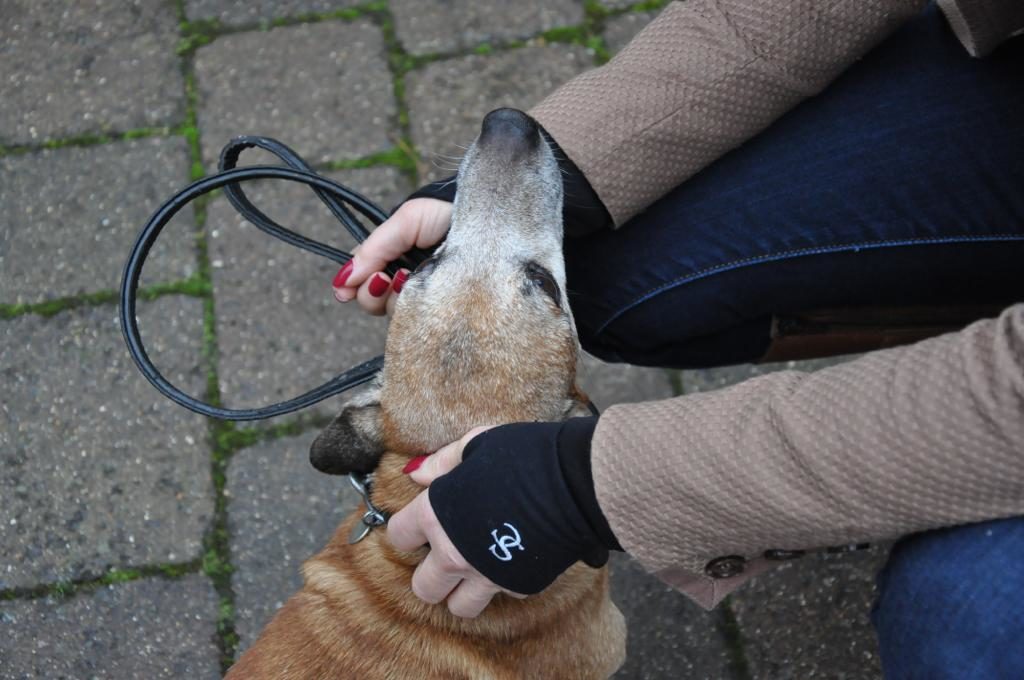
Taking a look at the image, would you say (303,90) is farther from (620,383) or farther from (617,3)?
(620,383)

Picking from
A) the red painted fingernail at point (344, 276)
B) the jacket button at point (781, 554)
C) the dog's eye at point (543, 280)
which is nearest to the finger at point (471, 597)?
the jacket button at point (781, 554)

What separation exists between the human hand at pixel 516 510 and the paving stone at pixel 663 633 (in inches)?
43.4

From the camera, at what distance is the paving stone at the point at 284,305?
3348 millimetres

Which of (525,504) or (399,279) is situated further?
(399,279)

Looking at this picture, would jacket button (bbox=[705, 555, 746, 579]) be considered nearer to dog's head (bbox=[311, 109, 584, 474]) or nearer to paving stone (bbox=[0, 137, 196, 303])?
dog's head (bbox=[311, 109, 584, 474])

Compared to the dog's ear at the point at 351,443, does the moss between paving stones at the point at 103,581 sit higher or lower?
lower

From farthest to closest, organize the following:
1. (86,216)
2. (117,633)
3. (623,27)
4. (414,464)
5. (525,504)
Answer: (623,27)
(86,216)
(117,633)
(414,464)
(525,504)

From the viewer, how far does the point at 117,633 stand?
9.89 feet

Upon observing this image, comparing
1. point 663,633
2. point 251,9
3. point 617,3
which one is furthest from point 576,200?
point 251,9

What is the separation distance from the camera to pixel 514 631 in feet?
7.54

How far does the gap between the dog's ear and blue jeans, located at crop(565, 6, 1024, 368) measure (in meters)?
0.64

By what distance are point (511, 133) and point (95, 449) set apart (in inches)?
67.7

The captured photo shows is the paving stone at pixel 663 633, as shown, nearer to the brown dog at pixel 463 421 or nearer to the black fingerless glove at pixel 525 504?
the brown dog at pixel 463 421

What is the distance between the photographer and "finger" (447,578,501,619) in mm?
2047
